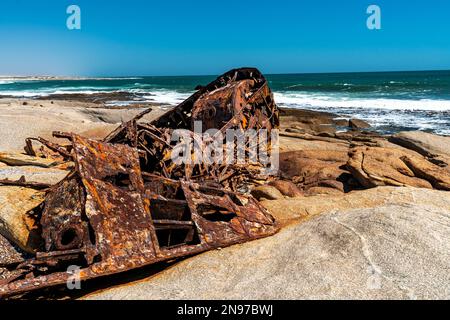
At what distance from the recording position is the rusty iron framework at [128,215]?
3.04 m

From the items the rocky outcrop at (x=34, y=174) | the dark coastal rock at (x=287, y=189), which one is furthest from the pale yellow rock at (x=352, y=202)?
the rocky outcrop at (x=34, y=174)

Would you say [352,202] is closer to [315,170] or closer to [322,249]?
[322,249]

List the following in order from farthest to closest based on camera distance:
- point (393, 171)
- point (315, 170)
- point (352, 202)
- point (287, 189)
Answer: point (315, 170)
point (393, 171)
point (287, 189)
point (352, 202)

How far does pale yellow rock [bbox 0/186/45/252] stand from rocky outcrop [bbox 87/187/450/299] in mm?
1310

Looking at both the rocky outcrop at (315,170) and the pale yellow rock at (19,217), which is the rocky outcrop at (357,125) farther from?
the pale yellow rock at (19,217)

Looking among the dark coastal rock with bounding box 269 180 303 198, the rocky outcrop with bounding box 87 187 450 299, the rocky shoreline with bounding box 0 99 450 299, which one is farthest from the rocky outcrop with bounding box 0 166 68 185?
the dark coastal rock with bounding box 269 180 303 198

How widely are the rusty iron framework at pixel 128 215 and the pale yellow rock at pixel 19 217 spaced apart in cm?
17

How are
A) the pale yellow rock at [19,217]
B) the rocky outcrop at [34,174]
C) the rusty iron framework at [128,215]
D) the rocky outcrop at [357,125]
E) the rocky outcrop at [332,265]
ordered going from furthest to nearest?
the rocky outcrop at [357,125] < the rocky outcrop at [34,174] < the pale yellow rock at [19,217] < the rusty iron framework at [128,215] < the rocky outcrop at [332,265]

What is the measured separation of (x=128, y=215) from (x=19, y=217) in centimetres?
154

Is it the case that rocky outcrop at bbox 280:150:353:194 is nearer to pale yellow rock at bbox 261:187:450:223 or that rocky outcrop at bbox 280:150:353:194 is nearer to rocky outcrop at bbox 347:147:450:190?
rocky outcrop at bbox 347:147:450:190

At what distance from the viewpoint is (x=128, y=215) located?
339cm

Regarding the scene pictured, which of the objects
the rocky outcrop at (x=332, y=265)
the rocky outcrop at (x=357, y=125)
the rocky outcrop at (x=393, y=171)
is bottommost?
the rocky outcrop at (x=332, y=265)

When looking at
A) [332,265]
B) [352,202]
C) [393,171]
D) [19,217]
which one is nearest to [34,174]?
[19,217]
